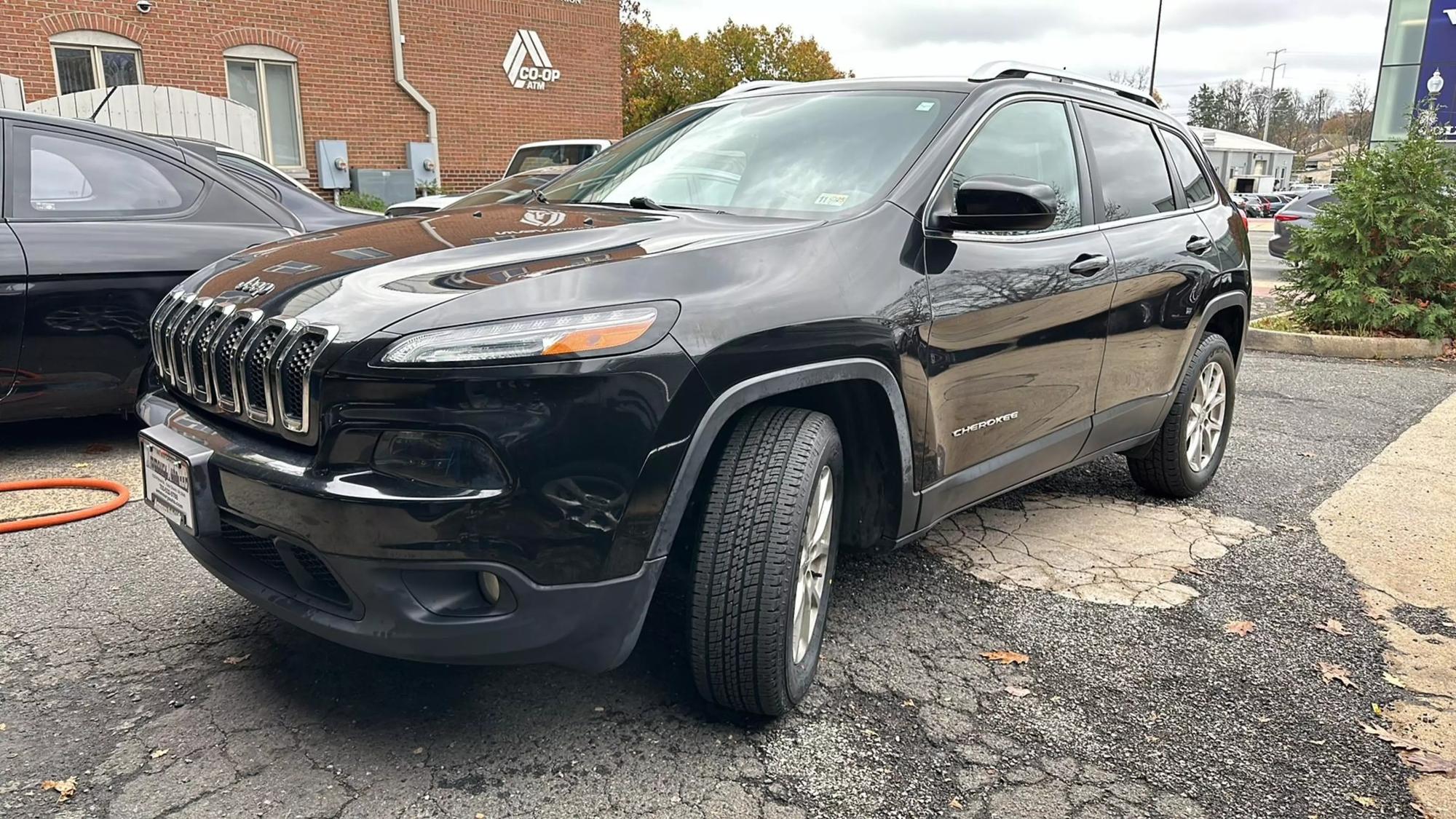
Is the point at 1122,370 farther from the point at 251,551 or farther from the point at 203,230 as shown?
the point at 203,230

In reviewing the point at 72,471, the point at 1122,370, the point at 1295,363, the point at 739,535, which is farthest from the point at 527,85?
the point at 739,535

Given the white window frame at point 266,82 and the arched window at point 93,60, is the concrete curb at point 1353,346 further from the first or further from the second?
the arched window at point 93,60

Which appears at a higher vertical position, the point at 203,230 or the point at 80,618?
the point at 203,230

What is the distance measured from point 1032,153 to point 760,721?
2177 millimetres

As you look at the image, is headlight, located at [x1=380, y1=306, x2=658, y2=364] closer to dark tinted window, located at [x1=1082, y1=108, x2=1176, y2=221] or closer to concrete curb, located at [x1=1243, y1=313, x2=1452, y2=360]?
dark tinted window, located at [x1=1082, y1=108, x2=1176, y2=221]

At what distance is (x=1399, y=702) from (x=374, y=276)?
295cm

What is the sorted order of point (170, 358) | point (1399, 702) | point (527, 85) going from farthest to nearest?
point (527, 85) → point (1399, 702) → point (170, 358)

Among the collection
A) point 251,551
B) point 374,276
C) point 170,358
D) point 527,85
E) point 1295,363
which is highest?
point 527,85

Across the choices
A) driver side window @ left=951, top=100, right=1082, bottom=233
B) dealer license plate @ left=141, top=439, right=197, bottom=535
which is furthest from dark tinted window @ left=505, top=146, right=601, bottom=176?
dealer license plate @ left=141, top=439, right=197, bottom=535

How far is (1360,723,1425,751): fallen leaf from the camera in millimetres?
2709

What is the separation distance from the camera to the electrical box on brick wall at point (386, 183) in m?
16.0

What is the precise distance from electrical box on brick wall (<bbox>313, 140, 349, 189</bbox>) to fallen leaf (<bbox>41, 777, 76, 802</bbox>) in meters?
14.7

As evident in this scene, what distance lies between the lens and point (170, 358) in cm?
276

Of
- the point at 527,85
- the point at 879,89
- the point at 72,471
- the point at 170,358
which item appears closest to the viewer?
the point at 170,358
